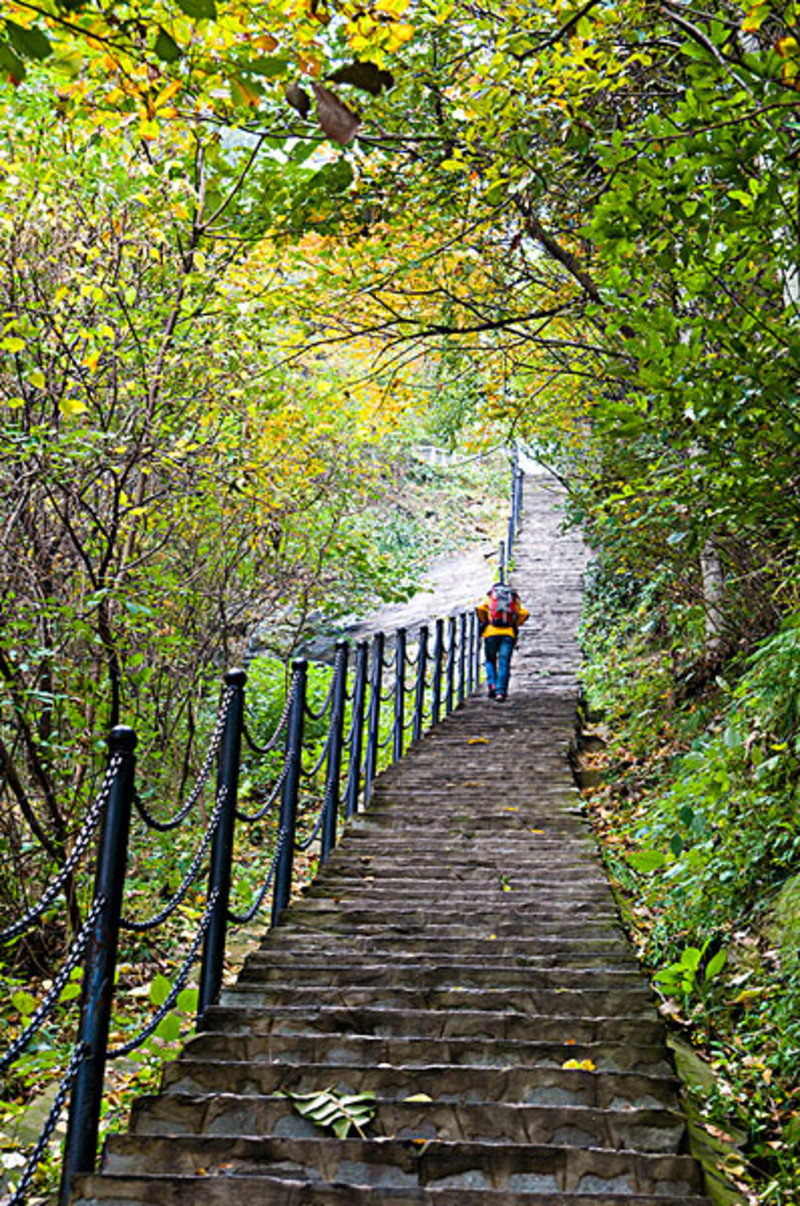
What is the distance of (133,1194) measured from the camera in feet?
8.70

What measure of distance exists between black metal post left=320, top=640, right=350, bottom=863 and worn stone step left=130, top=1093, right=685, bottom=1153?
3.17 meters

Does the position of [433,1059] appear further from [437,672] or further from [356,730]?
[437,672]

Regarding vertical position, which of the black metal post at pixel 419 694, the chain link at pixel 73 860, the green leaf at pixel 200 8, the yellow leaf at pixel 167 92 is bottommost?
the black metal post at pixel 419 694

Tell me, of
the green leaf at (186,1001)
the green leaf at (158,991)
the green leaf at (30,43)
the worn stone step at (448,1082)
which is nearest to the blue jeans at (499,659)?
the green leaf at (186,1001)

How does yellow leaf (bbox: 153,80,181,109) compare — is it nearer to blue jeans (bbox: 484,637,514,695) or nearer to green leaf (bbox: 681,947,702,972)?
green leaf (bbox: 681,947,702,972)

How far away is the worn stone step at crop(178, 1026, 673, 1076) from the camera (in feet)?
11.2

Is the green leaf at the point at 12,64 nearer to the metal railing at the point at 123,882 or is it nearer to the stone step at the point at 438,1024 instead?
the metal railing at the point at 123,882

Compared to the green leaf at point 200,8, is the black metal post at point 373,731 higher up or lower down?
lower down

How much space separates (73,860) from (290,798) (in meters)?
2.70

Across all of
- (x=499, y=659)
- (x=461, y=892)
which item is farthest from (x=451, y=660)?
(x=461, y=892)

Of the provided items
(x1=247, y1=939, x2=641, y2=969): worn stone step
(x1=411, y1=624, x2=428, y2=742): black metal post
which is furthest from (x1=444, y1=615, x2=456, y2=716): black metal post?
(x1=247, y1=939, x2=641, y2=969): worn stone step

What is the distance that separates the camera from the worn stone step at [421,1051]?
3.42m

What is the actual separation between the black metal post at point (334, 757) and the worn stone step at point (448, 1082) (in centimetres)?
297

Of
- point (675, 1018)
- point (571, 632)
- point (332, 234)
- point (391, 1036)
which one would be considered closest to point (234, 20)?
point (332, 234)
